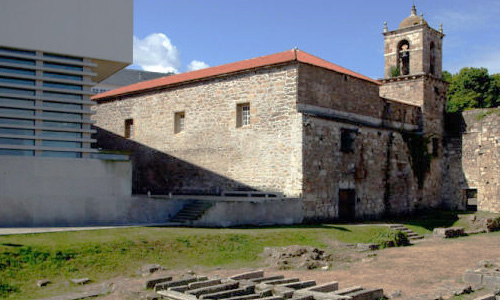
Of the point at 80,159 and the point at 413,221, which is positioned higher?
the point at 80,159

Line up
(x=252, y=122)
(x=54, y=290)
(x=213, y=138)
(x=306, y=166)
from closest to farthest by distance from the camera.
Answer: (x=54, y=290), (x=306, y=166), (x=252, y=122), (x=213, y=138)

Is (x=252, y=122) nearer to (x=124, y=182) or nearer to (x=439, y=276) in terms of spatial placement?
(x=124, y=182)

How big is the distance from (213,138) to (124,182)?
310 inches

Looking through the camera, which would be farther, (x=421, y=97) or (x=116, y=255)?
(x=421, y=97)

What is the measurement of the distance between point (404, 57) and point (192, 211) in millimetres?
17861

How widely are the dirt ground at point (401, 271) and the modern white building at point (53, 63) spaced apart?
6690mm

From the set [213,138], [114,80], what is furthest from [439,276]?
[114,80]

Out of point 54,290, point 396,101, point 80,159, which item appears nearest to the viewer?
point 54,290

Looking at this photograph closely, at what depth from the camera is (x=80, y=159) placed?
17.1 metres

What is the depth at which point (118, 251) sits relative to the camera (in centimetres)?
1362

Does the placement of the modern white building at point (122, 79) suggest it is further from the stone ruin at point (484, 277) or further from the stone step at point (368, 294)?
the stone step at point (368, 294)

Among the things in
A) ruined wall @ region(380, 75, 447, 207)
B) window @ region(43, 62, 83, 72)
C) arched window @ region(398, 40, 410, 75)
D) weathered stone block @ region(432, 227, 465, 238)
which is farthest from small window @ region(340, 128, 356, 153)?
window @ region(43, 62, 83, 72)

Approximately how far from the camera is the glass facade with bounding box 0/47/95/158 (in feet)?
53.3

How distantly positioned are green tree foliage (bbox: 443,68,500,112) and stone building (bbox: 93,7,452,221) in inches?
728
